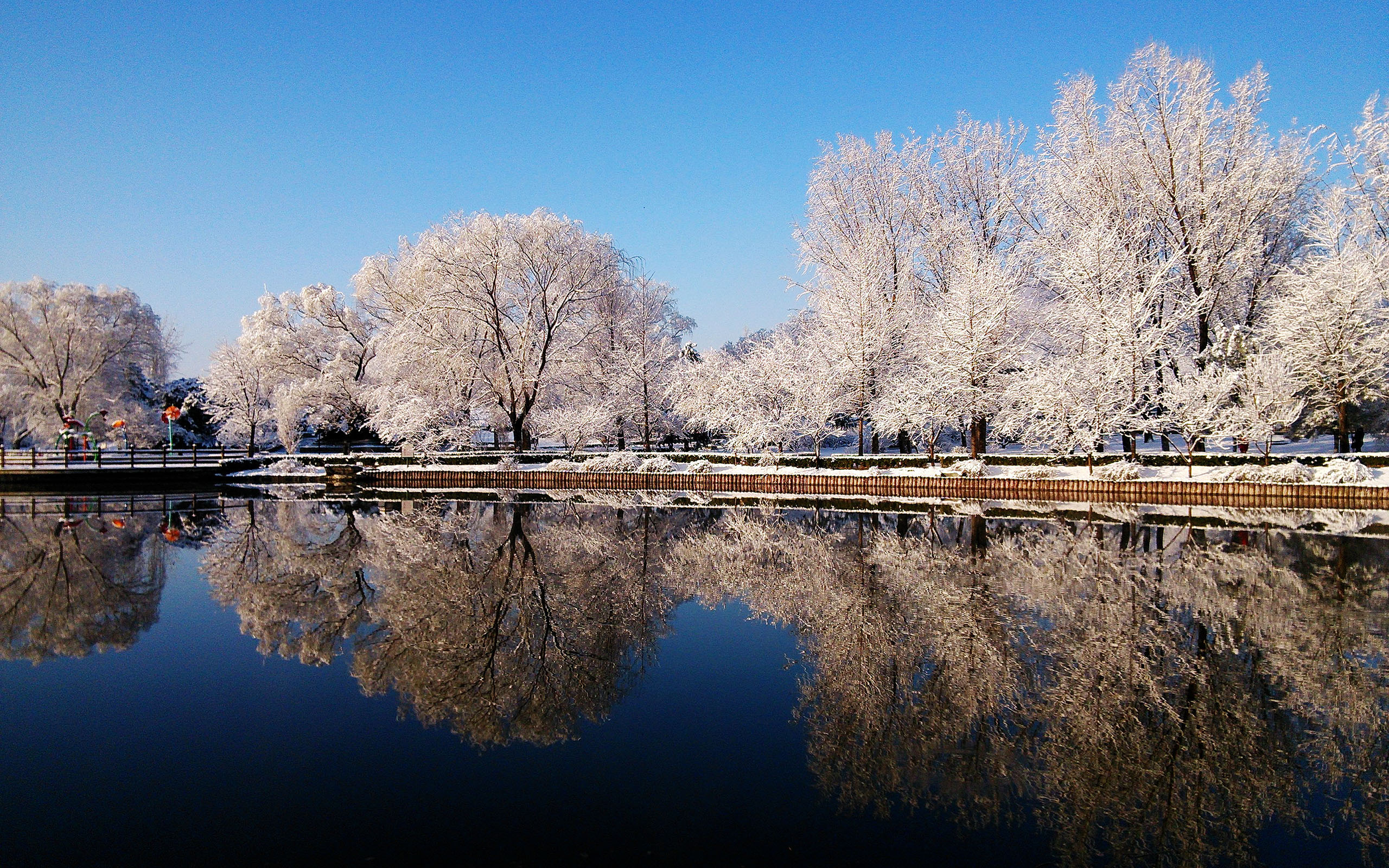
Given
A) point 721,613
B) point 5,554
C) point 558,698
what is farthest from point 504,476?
point 558,698

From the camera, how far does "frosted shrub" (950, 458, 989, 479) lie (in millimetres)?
22953

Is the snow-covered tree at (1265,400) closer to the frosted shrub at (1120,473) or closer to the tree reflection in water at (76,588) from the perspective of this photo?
the frosted shrub at (1120,473)

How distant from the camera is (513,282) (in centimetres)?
3394

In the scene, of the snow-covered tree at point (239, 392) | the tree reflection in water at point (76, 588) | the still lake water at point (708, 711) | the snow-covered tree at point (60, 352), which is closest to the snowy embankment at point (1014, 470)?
the still lake water at point (708, 711)

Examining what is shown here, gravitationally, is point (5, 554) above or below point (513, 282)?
below

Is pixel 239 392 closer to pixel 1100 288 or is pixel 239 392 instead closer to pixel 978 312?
pixel 978 312

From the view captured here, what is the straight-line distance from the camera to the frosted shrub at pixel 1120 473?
21.3m

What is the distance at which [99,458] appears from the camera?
3259 centimetres

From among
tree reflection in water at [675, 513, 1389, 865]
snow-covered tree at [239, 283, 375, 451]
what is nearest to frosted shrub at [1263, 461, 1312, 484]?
tree reflection in water at [675, 513, 1389, 865]

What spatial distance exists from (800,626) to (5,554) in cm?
1512

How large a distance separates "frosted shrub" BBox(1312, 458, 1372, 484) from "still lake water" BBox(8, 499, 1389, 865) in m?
8.84

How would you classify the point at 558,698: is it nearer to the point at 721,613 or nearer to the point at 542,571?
the point at 721,613

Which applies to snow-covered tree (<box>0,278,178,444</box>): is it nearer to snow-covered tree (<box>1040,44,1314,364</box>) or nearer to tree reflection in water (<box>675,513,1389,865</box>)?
tree reflection in water (<box>675,513,1389,865</box>)

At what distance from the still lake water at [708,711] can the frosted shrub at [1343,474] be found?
8.84m
